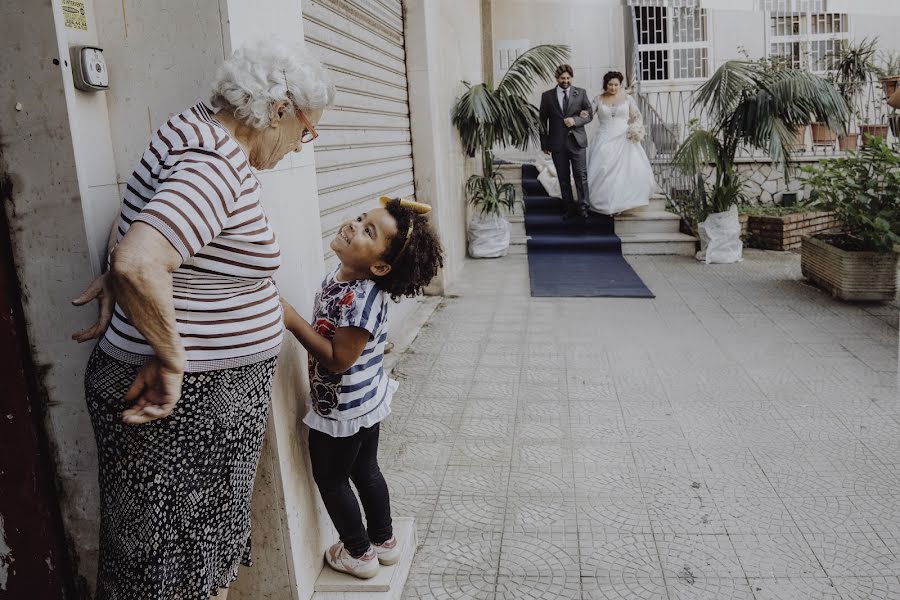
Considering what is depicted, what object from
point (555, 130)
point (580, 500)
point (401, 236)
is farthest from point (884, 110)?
point (401, 236)

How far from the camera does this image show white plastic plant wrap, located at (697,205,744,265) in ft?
28.8

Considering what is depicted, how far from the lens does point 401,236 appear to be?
2.34m

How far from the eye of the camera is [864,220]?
641cm

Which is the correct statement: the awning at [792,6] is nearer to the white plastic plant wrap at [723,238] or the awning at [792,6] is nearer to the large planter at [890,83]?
the large planter at [890,83]

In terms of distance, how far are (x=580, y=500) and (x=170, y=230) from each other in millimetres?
2304

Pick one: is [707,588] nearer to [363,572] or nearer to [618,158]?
[363,572]

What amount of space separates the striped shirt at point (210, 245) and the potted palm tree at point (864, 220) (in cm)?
587

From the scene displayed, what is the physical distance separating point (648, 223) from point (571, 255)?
1261 mm

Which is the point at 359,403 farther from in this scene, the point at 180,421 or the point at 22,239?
the point at 22,239

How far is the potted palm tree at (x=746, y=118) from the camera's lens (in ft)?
26.0

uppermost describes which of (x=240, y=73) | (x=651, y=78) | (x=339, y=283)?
(x=651, y=78)

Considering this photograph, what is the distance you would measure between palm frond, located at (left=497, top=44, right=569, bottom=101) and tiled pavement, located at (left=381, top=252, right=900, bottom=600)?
11.7 ft

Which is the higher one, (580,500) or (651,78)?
(651,78)

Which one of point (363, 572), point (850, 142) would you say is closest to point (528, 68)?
point (850, 142)
